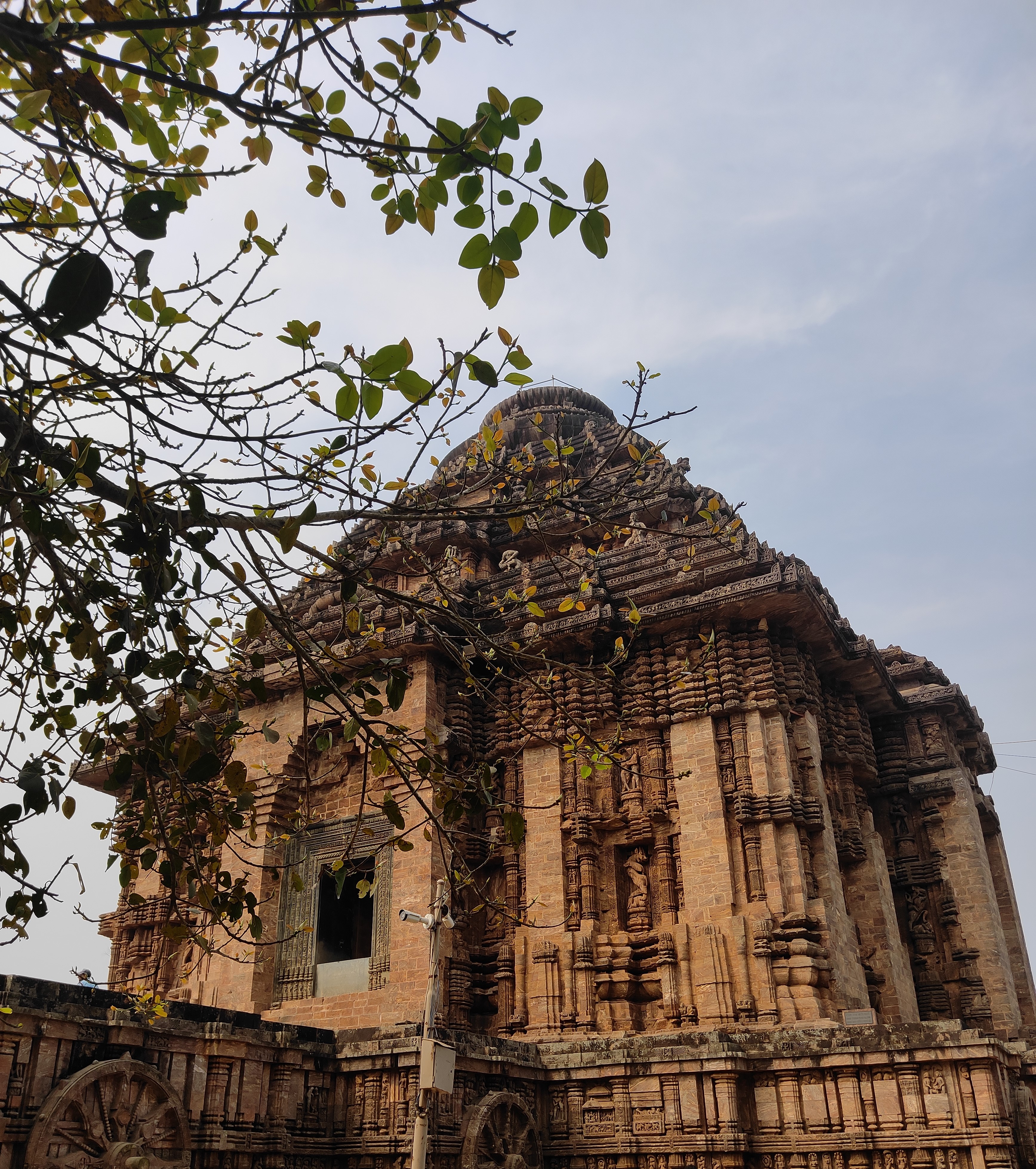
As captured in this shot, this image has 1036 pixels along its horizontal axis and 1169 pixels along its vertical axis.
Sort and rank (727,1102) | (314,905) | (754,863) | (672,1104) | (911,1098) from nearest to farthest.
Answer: (911,1098) < (727,1102) < (672,1104) < (754,863) < (314,905)

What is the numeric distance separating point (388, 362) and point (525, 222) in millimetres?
873

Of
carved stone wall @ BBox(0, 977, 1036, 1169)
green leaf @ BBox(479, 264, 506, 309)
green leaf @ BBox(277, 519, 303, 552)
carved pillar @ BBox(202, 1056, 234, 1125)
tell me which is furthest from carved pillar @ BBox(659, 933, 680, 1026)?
green leaf @ BBox(479, 264, 506, 309)

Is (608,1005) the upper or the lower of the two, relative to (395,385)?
lower

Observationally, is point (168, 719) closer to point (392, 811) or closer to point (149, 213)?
point (392, 811)

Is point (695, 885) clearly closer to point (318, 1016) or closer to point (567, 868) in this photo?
point (567, 868)

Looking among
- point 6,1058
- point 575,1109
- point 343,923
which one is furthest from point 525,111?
point 343,923

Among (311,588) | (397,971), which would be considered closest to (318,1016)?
(397,971)

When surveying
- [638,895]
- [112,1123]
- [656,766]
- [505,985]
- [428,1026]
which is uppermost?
[656,766]

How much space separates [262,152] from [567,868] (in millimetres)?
11412

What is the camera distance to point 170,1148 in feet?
30.3

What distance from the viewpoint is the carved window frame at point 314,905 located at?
1416 centimetres

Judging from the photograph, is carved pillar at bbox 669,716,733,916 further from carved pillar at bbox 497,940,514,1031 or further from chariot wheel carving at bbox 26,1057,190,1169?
chariot wheel carving at bbox 26,1057,190,1169

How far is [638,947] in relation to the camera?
1350 centimetres

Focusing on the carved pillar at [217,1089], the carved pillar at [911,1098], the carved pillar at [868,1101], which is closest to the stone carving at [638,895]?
the carved pillar at [868,1101]
